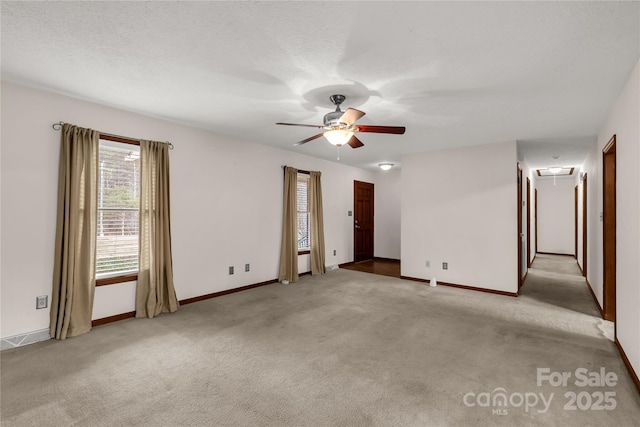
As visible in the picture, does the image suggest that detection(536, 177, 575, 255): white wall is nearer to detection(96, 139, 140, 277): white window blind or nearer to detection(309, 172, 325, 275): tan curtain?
detection(309, 172, 325, 275): tan curtain

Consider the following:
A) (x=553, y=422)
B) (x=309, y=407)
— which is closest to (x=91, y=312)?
(x=309, y=407)

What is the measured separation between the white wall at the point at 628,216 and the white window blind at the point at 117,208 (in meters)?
5.03

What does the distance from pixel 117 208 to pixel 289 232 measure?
2.81 meters

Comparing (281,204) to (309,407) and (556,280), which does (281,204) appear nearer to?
(309,407)

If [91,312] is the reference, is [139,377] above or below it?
below

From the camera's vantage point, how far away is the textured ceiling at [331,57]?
6.06 ft

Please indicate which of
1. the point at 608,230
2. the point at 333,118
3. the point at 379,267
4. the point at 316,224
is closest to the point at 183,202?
the point at 333,118

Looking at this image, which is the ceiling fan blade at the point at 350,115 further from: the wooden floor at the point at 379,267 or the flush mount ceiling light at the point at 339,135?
the wooden floor at the point at 379,267

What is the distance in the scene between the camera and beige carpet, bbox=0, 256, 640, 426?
6.47 feet

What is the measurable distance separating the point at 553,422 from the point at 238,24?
326 cm

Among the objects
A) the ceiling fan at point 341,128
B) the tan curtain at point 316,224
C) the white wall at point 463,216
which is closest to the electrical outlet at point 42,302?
the ceiling fan at point 341,128

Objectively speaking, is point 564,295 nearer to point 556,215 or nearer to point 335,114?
point 335,114

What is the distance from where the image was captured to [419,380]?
2.37 metres

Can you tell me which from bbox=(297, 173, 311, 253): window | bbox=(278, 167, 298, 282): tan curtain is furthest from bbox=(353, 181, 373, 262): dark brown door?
bbox=(278, 167, 298, 282): tan curtain
